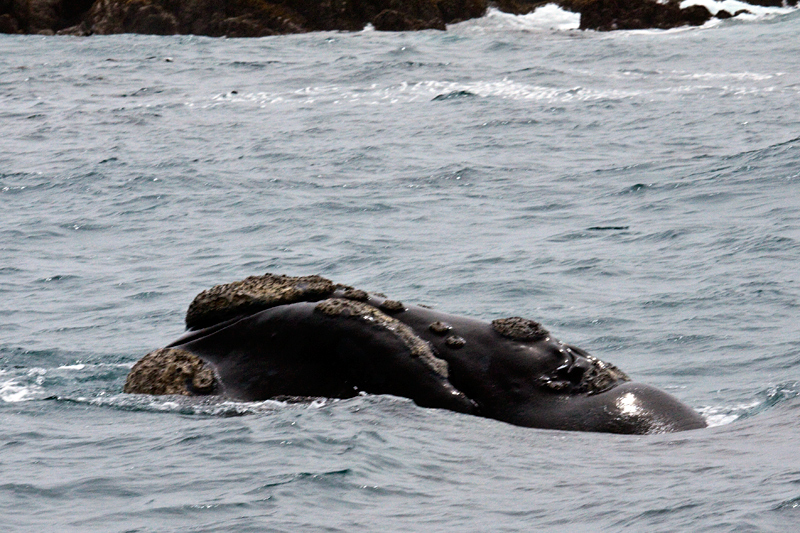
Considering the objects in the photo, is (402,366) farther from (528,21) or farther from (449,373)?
(528,21)

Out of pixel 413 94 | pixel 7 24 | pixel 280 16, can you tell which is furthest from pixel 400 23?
pixel 413 94

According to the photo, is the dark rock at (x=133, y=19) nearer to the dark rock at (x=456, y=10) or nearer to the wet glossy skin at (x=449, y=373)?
the dark rock at (x=456, y=10)

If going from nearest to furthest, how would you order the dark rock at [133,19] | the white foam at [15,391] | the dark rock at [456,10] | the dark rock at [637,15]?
the white foam at [15,391] → the dark rock at [637,15] → the dark rock at [133,19] → the dark rock at [456,10]

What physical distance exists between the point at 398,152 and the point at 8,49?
3255 cm

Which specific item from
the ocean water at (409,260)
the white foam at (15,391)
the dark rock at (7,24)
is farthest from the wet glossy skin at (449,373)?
the dark rock at (7,24)

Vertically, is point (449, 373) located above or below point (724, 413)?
above

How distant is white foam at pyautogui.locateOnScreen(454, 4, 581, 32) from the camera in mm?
60259

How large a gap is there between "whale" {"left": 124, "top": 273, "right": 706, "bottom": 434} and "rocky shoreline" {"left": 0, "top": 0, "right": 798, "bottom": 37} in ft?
173

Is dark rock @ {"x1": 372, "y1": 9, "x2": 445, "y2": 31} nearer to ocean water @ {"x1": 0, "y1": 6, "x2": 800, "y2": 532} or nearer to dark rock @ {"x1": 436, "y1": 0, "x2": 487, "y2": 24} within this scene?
dark rock @ {"x1": 436, "y1": 0, "x2": 487, "y2": 24}

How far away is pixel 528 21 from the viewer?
62.8 metres

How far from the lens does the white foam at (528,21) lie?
6026cm

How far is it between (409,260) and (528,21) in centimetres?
4838

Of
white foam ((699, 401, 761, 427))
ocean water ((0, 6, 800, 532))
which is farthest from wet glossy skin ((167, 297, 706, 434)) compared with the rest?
white foam ((699, 401, 761, 427))

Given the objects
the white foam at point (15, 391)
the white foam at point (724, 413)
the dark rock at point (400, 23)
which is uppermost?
the dark rock at point (400, 23)
